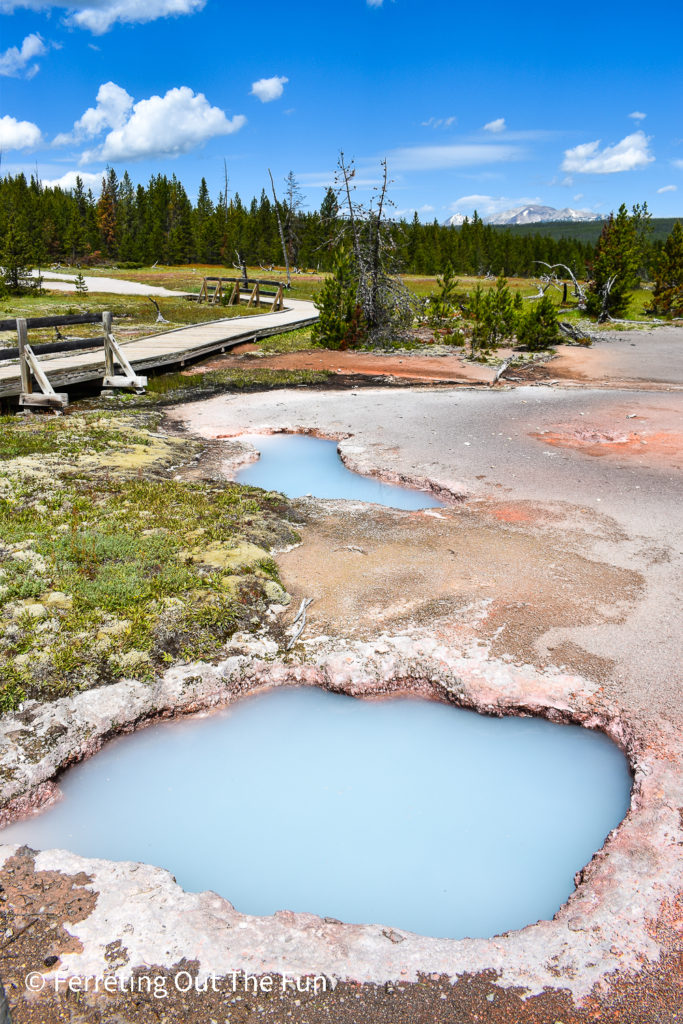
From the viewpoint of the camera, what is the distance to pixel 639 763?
3.55m

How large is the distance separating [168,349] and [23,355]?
6.04 meters

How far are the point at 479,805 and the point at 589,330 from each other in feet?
78.5

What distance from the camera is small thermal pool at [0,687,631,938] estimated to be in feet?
9.88

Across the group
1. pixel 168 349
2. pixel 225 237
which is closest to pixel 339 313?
pixel 168 349

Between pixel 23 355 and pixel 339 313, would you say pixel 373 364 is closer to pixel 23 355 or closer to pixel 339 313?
pixel 339 313

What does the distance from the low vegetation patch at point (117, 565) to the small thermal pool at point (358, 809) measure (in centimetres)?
58

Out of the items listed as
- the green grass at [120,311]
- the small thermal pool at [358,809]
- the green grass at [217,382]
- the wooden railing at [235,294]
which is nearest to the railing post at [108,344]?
the green grass at [217,382]

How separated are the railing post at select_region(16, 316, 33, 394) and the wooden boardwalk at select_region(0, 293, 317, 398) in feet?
0.67

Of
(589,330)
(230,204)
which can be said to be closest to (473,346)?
(589,330)

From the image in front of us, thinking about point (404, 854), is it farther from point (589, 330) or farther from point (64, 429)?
point (589, 330)

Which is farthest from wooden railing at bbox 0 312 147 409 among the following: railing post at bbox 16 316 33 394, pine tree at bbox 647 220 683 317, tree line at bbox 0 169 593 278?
tree line at bbox 0 169 593 278

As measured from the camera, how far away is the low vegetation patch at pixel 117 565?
164 inches

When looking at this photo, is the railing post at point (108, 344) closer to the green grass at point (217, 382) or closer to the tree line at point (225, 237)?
the green grass at point (217, 382)

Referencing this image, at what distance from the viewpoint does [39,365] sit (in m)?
10.5
